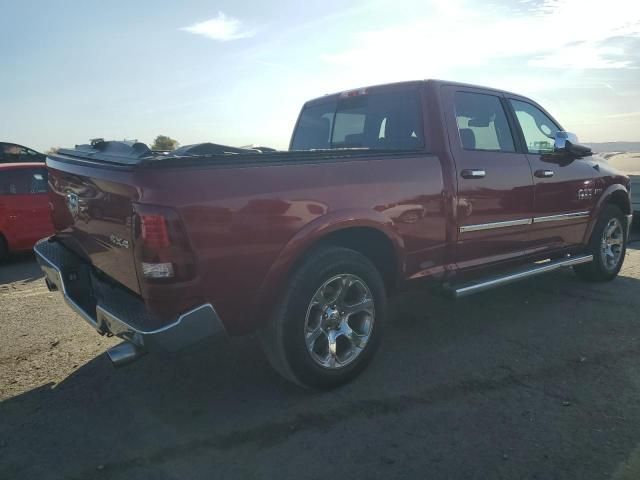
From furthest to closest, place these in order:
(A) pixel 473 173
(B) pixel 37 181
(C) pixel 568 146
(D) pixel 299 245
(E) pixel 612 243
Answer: (B) pixel 37 181, (E) pixel 612 243, (C) pixel 568 146, (A) pixel 473 173, (D) pixel 299 245

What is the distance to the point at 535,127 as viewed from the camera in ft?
15.9

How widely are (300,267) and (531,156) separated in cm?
269

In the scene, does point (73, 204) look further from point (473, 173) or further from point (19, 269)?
point (19, 269)

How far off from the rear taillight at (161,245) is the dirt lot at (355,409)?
620 mm

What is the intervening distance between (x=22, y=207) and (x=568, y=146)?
7070 millimetres

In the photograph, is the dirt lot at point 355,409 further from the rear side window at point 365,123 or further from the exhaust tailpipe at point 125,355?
the rear side window at point 365,123

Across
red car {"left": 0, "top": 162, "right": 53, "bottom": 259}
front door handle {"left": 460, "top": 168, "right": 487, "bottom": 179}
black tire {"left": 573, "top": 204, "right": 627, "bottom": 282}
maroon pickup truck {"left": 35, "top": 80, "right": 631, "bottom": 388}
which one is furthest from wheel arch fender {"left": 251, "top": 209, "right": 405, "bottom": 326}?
red car {"left": 0, "top": 162, "right": 53, "bottom": 259}

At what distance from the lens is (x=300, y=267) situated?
3.00 meters

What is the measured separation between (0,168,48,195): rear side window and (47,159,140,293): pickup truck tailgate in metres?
4.20

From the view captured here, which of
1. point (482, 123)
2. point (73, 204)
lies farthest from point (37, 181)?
point (482, 123)

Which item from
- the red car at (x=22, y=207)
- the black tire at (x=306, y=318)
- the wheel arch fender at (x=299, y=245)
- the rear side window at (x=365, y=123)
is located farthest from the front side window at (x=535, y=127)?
the red car at (x=22, y=207)

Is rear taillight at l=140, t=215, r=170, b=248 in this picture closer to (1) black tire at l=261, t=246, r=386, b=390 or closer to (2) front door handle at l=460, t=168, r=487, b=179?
(1) black tire at l=261, t=246, r=386, b=390

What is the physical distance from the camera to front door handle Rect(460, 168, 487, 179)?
3.76 m

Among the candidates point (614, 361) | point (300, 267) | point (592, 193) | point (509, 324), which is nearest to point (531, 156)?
point (592, 193)
